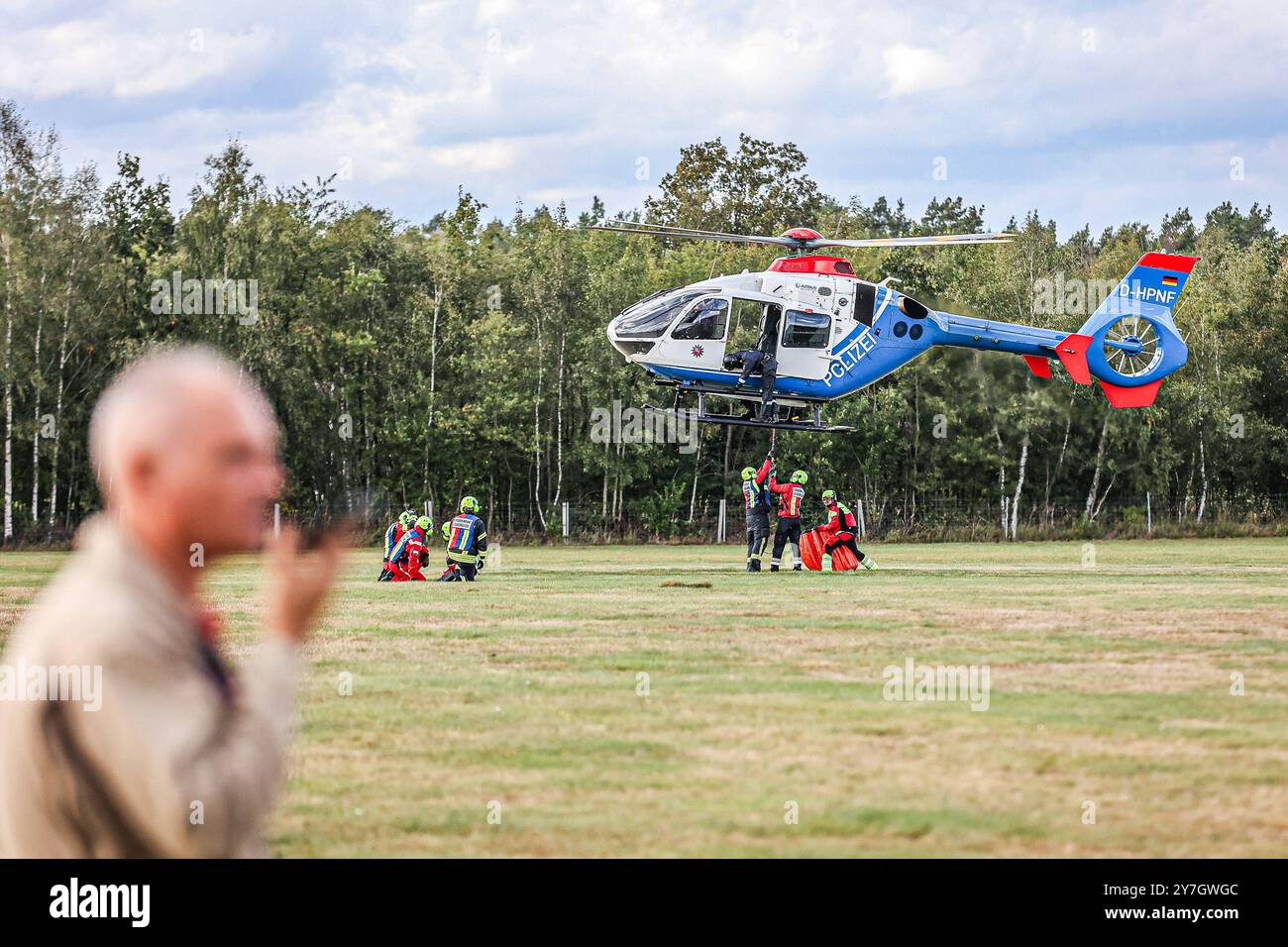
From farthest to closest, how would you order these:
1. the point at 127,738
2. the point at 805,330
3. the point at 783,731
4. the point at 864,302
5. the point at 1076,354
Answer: the point at 1076,354 < the point at 864,302 < the point at 805,330 < the point at 783,731 < the point at 127,738

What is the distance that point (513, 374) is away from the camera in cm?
5703

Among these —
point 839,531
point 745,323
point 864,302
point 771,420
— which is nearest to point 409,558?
point 771,420

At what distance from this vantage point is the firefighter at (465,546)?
2706 centimetres

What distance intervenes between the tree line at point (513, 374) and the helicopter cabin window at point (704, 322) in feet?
59.8

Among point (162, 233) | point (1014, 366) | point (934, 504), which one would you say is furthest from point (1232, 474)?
point (162, 233)

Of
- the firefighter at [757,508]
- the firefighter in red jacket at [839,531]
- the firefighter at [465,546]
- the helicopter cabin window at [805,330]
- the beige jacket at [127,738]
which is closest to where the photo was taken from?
the beige jacket at [127,738]

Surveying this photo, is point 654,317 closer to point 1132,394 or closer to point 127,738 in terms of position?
point 1132,394

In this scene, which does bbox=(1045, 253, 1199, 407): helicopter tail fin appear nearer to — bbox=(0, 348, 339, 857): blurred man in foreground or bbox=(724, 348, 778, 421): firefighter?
bbox=(724, 348, 778, 421): firefighter

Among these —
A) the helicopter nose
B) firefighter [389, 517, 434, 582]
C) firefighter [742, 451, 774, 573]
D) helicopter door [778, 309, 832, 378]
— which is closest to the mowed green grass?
firefighter [389, 517, 434, 582]

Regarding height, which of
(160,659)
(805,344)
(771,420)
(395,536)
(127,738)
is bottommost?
(395,536)

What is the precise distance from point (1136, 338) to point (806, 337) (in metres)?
8.46

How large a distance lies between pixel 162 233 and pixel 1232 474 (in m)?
46.3

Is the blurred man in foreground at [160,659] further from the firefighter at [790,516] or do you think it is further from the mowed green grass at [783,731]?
the firefighter at [790,516]

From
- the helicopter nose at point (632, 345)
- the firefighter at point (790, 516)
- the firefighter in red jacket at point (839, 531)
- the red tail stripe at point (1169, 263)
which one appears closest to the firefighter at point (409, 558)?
the helicopter nose at point (632, 345)
